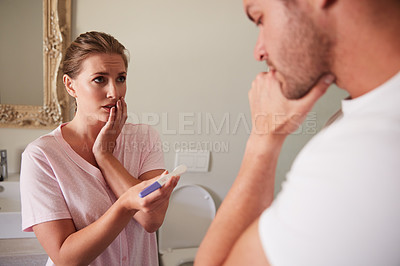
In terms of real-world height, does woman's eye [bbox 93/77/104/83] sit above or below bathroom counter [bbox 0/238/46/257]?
above

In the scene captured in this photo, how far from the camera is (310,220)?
1.04 feet

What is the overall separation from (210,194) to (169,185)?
44.3 inches

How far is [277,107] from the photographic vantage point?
1.59ft

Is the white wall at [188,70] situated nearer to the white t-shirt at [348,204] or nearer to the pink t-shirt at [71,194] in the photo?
the pink t-shirt at [71,194]

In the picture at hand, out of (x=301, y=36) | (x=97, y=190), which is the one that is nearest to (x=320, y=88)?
(x=301, y=36)

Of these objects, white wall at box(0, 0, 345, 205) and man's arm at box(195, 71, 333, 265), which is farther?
white wall at box(0, 0, 345, 205)

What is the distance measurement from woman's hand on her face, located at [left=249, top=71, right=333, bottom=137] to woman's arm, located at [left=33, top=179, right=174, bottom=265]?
11.3 inches

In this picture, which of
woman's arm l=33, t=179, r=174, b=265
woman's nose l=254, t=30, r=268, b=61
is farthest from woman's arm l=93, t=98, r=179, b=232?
woman's nose l=254, t=30, r=268, b=61

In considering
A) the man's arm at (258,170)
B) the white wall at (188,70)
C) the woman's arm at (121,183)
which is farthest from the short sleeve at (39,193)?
the white wall at (188,70)

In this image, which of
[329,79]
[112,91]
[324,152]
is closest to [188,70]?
[112,91]

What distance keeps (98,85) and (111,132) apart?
0.52ft

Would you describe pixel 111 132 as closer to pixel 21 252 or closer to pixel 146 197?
pixel 146 197

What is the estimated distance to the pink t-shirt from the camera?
0.75 meters

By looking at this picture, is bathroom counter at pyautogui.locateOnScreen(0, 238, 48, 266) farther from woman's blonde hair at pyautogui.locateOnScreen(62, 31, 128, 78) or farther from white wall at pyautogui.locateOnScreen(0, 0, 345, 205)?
woman's blonde hair at pyautogui.locateOnScreen(62, 31, 128, 78)
